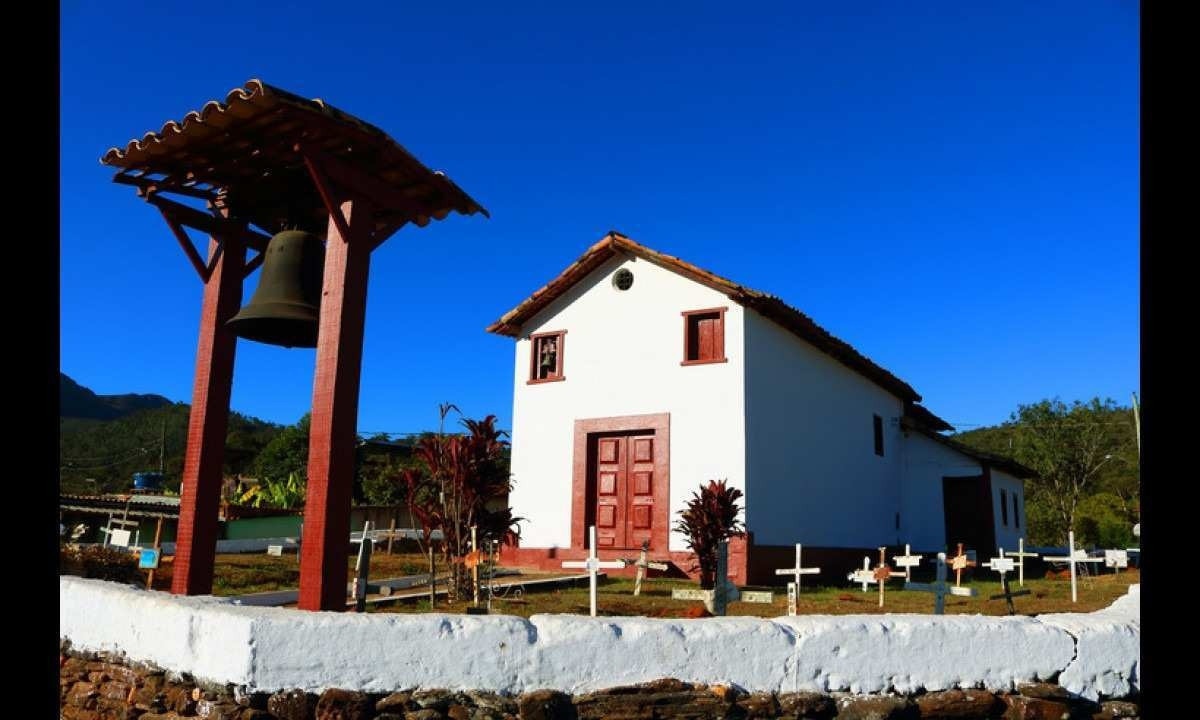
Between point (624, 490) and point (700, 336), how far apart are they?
3.17 meters

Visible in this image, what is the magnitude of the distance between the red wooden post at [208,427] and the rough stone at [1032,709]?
18.9 ft

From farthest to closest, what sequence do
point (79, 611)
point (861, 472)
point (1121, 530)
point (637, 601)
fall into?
point (1121, 530) → point (861, 472) → point (637, 601) → point (79, 611)

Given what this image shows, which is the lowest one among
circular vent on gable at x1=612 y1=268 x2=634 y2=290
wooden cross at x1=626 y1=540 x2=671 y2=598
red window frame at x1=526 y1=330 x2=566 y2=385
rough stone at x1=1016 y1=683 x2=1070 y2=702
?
rough stone at x1=1016 y1=683 x2=1070 y2=702

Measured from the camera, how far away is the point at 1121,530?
1258 inches

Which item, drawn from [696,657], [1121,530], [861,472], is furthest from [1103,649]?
[1121,530]

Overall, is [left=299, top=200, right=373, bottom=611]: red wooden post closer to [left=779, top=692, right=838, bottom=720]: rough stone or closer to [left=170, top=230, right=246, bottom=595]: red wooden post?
[left=170, top=230, right=246, bottom=595]: red wooden post

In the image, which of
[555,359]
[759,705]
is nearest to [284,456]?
[555,359]

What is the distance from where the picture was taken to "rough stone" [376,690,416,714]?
14.4ft

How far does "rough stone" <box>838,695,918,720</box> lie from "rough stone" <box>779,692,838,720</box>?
68mm

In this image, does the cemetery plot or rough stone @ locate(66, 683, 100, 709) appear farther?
the cemetery plot

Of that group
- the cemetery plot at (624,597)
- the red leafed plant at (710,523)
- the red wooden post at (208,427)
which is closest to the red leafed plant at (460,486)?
the cemetery plot at (624,597)

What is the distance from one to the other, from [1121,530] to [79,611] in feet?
115

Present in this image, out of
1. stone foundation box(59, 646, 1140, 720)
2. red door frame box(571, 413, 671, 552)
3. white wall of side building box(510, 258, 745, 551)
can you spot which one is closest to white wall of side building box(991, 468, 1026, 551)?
white wall of side building box(510, 258, 745, 551)
